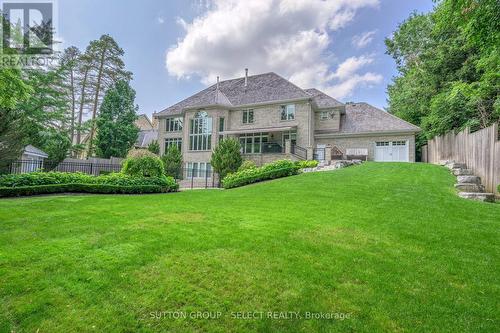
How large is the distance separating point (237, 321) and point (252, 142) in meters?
21.7

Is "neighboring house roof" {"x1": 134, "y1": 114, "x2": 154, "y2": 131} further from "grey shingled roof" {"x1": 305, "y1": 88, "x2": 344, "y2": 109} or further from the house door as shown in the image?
the house door

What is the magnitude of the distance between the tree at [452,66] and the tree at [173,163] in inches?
771

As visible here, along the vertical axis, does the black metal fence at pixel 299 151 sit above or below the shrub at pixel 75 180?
above

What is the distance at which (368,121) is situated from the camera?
76.0ft

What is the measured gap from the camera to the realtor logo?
31.4 ft

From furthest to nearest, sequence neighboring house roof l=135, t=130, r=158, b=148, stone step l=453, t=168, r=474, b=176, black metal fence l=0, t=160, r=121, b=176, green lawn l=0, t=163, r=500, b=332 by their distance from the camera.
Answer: neighboring house roof l=135, t=130, r=158, b=148 → black metal fence l=0, t=160, r=121, b=176 → stone step l=453, t=168, r=474, b=176 → green lawn l=0, t=163, r=500, b=332

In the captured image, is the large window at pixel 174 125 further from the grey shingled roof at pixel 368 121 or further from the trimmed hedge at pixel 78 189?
the grey shingled roof at pixel 368 121

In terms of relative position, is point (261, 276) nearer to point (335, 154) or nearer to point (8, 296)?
point (8, 296)

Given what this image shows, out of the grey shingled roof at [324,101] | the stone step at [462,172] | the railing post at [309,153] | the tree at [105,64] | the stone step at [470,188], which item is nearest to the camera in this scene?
the stone step at [470,188]

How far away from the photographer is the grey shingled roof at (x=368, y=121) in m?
21.7

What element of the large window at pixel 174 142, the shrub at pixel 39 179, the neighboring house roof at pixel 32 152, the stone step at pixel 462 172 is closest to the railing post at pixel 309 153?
the stone step at pixel 462 172

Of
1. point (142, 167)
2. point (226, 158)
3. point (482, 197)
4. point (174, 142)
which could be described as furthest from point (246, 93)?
point (482, 197)

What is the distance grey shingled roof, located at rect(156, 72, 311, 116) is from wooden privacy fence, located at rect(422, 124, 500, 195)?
36.7 feet

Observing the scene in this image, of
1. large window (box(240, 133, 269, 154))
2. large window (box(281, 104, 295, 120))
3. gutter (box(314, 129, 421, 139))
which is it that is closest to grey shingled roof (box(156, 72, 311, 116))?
large window (box(281, 104, 295, 120))
